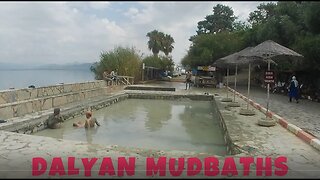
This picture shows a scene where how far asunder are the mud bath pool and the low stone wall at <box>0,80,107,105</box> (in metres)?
1.91

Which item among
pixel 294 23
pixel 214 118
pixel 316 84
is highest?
pixel 294 23

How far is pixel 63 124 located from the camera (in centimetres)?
1052

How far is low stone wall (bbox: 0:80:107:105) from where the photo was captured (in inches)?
418

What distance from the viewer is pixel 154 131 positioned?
998cm

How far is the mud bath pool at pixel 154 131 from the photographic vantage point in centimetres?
830

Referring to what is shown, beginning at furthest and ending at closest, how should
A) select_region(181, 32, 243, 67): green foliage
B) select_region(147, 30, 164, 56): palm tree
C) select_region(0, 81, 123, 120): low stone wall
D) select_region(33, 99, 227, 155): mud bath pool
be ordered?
select_region(147, 30, 164, 56): palm tree, select_region(181, 32, 243, 67): green foliage, select_region(0, 81, 123, 120): low stone wall, select_region(33, 99, 227, 155): mud bath pool

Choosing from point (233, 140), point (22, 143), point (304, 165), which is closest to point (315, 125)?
point (233, 140)

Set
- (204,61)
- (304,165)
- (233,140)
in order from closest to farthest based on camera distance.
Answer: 1. (304,165)
2. (233,140)
3. (204,61)

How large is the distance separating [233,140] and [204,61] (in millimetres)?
22120

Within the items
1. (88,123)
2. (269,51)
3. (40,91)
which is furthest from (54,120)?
(269,51)

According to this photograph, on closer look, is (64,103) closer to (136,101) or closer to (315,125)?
(136,101)

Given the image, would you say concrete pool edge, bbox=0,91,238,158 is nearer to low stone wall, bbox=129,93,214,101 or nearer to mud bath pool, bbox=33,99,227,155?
low stone wall, bbox=129,93,214,101

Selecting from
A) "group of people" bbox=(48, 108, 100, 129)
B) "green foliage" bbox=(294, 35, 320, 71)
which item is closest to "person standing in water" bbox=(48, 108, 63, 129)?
"group of people" bbox=(48, 108, 100, 129)

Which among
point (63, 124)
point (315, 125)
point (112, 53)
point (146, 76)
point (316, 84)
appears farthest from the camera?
point (146, 76)
